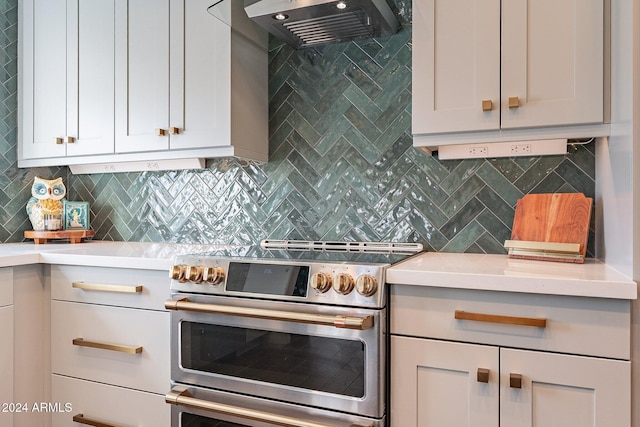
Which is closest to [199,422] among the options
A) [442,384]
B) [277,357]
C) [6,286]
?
[277,357]

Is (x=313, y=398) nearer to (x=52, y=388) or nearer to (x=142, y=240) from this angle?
(x=52, y=388)

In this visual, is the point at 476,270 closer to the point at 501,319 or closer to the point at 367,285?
the point at 501,319

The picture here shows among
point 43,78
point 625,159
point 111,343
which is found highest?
point 43,78

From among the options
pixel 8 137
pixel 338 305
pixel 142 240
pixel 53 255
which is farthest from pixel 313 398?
pixel 8 137

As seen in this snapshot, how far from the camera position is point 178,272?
1.61 meters

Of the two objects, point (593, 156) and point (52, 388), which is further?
point (52, 388)

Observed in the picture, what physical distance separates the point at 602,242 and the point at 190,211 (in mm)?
1884

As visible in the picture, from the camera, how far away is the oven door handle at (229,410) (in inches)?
55.8

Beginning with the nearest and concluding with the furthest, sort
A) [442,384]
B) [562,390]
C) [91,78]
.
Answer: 1. [562,390]
2. [442,384]
3. [91,78]

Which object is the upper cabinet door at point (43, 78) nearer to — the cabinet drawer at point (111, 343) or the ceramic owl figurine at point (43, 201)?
the ceramic owl figurine at point (43, 201)

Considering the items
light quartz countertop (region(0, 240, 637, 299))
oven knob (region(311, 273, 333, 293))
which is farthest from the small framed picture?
oven knob (region(311, 273, 333, 293))

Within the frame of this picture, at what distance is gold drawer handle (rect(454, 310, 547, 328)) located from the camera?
1.20 m

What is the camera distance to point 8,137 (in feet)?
8.12

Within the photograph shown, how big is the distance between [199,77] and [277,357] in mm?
1257
